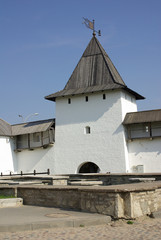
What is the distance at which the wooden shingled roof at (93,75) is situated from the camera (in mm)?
23080

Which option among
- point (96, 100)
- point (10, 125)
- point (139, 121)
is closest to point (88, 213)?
point (139, 121)

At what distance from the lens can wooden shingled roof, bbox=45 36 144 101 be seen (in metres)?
23.1


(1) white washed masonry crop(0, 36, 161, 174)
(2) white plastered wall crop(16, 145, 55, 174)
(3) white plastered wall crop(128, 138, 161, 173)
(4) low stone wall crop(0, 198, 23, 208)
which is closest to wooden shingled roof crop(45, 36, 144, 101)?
(1) white washed masonry crop(0, 36, 161, 174)

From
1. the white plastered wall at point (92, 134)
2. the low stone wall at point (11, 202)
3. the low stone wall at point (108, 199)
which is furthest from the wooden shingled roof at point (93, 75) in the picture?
the low stone wall at point (108, 199)

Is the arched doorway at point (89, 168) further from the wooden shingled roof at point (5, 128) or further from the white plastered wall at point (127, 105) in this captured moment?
the wooden shingled roof at point (5, 128)

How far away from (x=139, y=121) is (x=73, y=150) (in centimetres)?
509

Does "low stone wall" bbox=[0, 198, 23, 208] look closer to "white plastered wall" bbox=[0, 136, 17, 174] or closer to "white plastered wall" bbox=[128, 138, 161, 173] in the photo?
"white plastered wall" bbox=[128, 138, 161, 173]

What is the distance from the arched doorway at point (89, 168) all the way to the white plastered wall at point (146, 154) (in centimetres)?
334

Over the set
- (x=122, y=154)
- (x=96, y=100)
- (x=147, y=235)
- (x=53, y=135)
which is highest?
(x=96, y=100)

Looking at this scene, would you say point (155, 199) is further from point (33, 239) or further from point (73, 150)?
point (73, 150)

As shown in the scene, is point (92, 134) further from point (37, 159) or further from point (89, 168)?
point (37, 159)

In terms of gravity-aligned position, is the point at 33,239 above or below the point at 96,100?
below

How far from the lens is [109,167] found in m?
22.0

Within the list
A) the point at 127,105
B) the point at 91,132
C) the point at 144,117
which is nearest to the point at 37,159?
the point at 91,132
